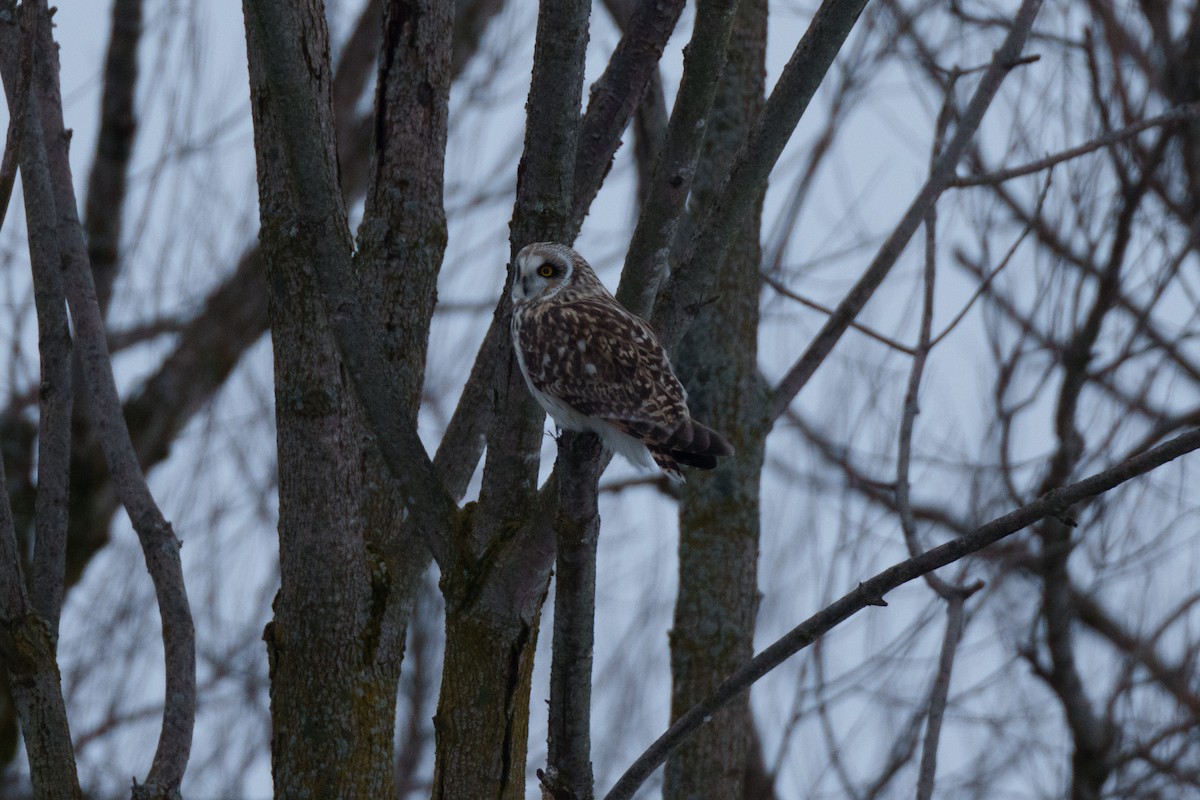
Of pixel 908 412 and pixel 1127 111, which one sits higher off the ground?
pixel 1127 111

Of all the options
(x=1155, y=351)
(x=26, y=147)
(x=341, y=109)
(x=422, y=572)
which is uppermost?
(x=341, y=109)

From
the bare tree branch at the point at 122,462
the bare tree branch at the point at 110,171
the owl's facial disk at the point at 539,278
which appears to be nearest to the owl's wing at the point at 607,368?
the owl's facial disk at the point at 539,278

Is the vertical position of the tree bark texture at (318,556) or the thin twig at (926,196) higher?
the thin twig at (926,196)

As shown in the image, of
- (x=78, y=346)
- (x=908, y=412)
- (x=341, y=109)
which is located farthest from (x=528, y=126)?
(x=341, y=109)

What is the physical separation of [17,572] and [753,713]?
508 centimetres

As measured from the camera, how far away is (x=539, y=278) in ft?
12.8

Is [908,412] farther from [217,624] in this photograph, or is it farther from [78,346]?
[217,624]

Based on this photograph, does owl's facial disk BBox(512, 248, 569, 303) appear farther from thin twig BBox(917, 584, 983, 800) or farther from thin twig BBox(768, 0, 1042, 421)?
thin twig BBox(917, 584, 983, 800)

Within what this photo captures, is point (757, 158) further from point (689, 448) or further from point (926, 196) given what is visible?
point (926, 196)

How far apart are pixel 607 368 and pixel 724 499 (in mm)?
1287

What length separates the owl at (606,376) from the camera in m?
3.21

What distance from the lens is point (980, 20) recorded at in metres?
6.37

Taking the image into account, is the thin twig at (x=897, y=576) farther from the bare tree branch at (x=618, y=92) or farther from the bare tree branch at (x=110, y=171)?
the bare tree branch at (x=110, y=171)

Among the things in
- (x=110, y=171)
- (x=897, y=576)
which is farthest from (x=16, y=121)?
(x=110, y=171)
